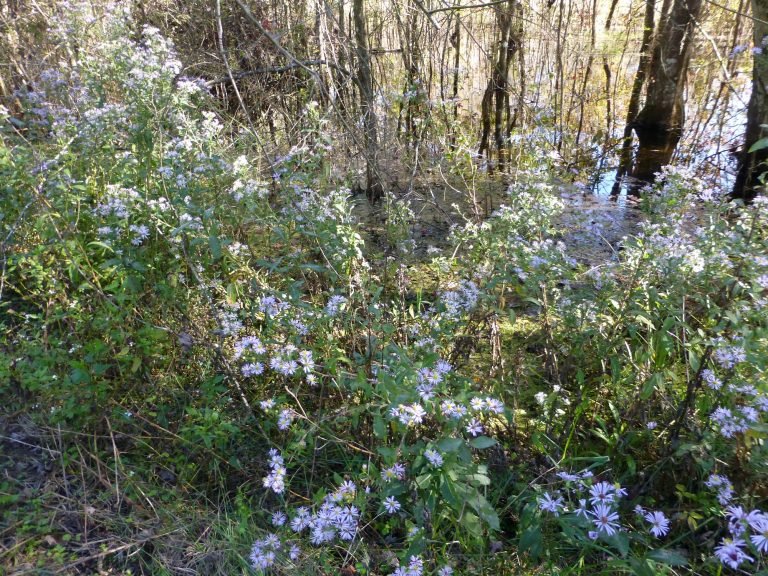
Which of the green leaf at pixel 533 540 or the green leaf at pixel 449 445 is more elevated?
the green leaf at pixel 449 445

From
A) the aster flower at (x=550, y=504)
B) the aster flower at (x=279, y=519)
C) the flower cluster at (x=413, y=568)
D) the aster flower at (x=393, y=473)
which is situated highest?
the aster flower at (x=393, y=473)

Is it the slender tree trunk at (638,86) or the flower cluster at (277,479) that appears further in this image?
the slender tree trunk at (638,86)

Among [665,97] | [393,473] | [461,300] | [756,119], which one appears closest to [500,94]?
[665,97]

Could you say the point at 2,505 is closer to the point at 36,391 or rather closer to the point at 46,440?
the point at 46,440

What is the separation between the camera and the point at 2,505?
7.29 feet

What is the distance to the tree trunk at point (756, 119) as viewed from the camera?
4352mm

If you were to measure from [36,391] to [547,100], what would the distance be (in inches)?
234

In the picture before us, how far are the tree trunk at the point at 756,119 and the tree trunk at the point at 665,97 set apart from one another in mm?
1137

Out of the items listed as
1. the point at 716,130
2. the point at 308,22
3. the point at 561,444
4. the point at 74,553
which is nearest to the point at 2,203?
the point at 74,553

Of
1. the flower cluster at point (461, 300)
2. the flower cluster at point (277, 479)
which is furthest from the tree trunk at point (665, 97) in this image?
the flower cluster at point (277, 479)

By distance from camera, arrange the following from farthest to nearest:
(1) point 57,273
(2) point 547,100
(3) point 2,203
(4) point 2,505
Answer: (2) point 547,100 → (3) point 2,203 → (1) point 57,273 → (4) point 2,505

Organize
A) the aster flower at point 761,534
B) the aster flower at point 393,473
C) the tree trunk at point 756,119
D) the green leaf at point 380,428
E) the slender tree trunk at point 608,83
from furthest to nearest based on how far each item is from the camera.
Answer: the slender tree trunk at point 608,83 < the tree trunk at point 756,119 < the aster flower at point 393,473 < the green leaf at point 380,428 < the aster flower at point 761,534

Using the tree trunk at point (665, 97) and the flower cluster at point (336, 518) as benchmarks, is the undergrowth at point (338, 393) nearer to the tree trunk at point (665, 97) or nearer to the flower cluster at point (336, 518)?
the flower cluster at point (336, 518)

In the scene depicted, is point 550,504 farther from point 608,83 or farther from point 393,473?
point 608,83
